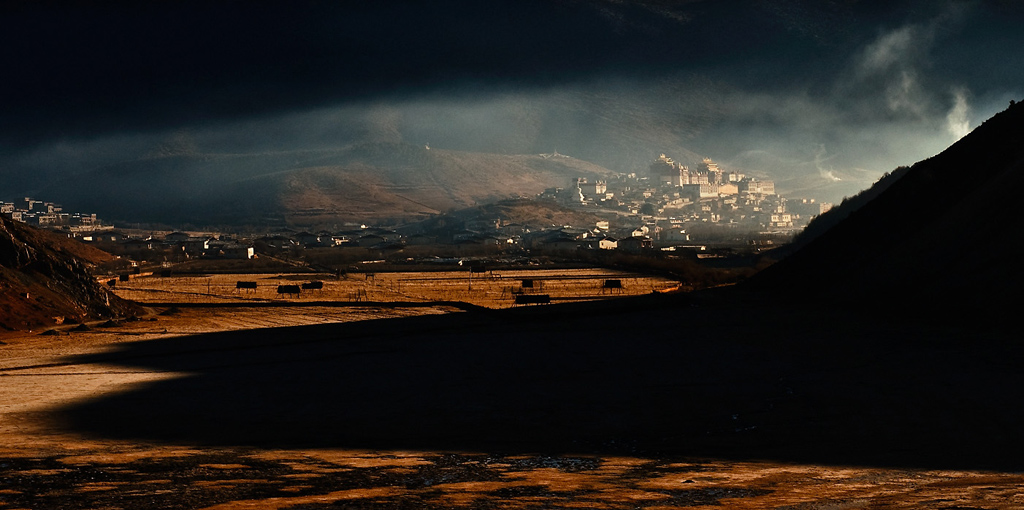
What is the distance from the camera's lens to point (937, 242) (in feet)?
149

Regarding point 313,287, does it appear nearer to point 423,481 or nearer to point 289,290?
point 289,290

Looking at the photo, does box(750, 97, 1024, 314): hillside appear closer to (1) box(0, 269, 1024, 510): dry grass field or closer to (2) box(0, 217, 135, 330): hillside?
(1) box(0, 269, 1024, 510): dry grass field

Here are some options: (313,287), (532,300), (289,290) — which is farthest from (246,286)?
(532,300)

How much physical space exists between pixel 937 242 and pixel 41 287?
122 ft

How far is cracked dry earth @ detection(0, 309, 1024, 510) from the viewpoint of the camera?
15.6m

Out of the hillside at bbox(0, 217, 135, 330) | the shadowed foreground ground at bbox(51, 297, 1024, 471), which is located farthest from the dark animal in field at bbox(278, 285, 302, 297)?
the shadowed foreground ground at bbox(51, 297, 1024, 471)

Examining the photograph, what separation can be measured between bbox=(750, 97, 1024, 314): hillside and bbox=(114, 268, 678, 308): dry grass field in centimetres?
1927

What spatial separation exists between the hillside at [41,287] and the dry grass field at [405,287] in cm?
1668

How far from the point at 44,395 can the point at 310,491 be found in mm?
14431

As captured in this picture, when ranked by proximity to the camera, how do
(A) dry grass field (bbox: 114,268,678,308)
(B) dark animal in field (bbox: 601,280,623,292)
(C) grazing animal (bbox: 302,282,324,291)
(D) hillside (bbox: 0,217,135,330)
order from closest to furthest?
(D) hillside (bbox: 0,217,135,330) → (A) dry grass field (bbox: 114,268,678,308) → (C) grazing animal (bbox: 302,282,324,291) → (B) dark animal in field (bbox: 601,280,623,292)

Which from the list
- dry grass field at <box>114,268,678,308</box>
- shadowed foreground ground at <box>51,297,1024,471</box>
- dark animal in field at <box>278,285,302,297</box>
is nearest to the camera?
shadowed foreground ground at <box>51,297,1024,471</box>

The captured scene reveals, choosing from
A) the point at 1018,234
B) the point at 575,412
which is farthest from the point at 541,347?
the point at 1018,234

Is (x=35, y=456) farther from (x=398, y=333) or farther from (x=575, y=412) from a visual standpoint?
(x=398, y=333)

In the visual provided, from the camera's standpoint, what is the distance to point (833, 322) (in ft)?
138
